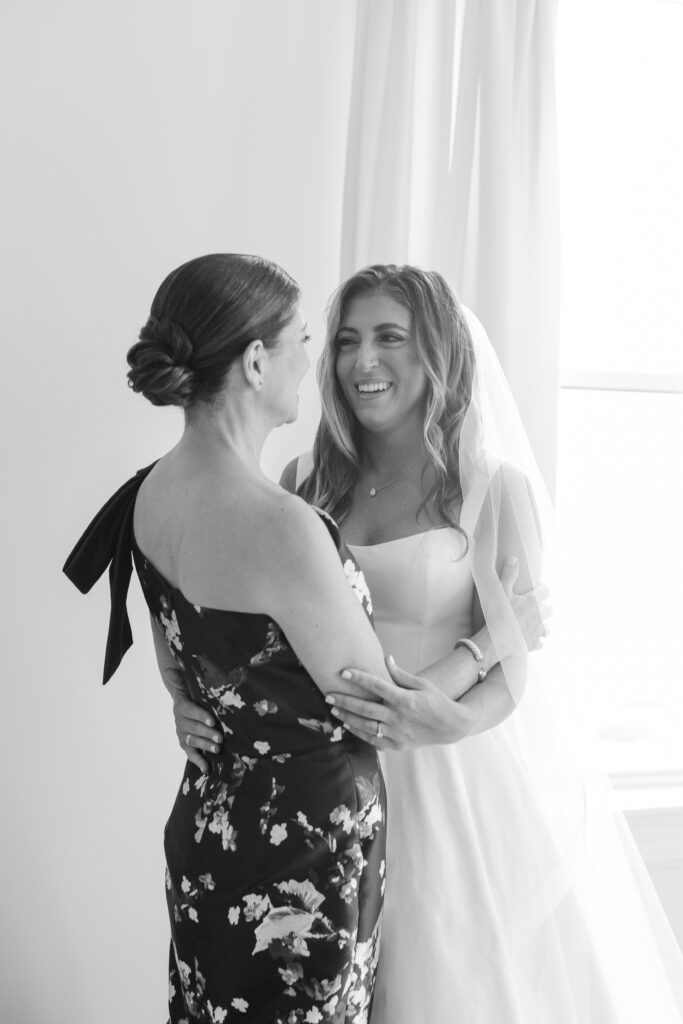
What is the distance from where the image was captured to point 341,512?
2004 mm

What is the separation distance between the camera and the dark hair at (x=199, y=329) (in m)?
1.41

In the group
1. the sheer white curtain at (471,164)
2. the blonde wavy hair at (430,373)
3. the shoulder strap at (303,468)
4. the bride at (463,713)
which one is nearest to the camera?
the bride at (463,713)

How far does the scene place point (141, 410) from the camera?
244cm

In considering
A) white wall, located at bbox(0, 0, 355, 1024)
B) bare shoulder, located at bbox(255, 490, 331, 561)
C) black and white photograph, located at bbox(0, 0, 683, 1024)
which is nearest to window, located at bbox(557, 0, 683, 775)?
black and white photograph, located at bbox(0, 0, 683, 1024)

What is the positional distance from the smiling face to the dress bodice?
0.26 metres

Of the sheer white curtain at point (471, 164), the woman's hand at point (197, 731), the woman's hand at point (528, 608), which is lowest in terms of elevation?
the woman's hand at point (197, 731)

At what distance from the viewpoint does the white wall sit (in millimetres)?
2346

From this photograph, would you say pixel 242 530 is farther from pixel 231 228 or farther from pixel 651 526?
pixel 651 526

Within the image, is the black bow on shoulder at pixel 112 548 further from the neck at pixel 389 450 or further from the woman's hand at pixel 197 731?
the neck at pixel 389 450

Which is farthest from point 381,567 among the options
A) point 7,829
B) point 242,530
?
point 7,829

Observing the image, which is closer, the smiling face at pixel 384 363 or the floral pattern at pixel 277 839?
the floral pattern at pixel 277 839

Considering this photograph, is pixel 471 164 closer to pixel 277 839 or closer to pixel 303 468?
pixel 303 468

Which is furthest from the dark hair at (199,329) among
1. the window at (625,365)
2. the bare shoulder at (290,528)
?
the window at (625,365)

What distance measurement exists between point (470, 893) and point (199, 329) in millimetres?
1043
